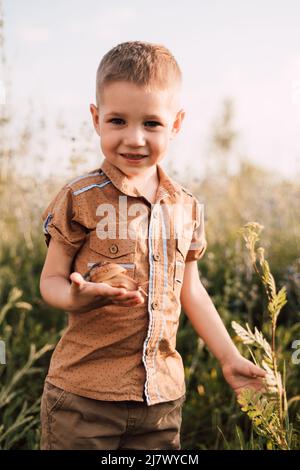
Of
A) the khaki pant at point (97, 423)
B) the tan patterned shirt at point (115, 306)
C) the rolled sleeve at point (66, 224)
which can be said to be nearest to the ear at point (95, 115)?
the tan patterned shirt at point (115, 306)

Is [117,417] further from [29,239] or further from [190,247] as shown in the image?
[29,239]

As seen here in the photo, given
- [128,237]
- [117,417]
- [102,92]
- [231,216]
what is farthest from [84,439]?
[231,216]

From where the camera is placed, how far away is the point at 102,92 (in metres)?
1.95

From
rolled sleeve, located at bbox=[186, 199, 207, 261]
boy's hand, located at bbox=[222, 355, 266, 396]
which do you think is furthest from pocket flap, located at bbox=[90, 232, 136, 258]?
boy's hand, located at bbox=[222, 355, 266, 396]

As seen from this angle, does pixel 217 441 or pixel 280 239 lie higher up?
pixel 280 239

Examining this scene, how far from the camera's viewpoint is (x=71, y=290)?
1.64 meters

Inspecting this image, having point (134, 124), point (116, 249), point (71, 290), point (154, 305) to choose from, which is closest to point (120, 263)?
point (116, 249)

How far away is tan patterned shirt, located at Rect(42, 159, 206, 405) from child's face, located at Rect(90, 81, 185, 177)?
89 millimetres

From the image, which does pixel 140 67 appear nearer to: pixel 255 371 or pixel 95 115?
pixel 95 115

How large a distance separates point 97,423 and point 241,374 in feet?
1.81

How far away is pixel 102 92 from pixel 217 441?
161 centimetres

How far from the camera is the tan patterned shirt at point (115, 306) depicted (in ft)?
6.42

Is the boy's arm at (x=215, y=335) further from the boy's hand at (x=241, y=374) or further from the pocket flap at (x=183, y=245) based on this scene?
the pocket flap at (x=183, y=245)

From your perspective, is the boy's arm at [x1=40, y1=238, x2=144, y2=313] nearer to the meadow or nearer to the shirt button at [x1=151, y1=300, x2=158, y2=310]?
the shirt button at [x1=151, y1=300, x2=158, y2=310]
